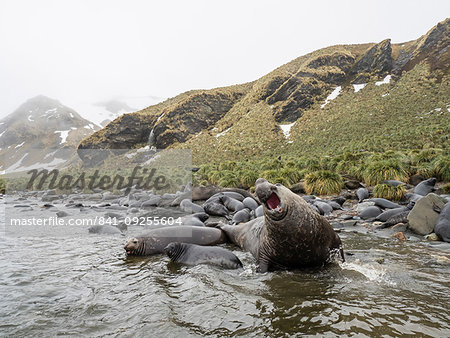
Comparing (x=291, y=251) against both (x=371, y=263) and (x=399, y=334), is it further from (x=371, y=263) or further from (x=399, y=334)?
(x=399, y=334)

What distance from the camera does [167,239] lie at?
21.8ft

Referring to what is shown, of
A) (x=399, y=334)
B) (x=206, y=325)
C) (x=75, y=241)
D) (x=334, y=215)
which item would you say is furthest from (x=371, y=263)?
(x=75, y=241)

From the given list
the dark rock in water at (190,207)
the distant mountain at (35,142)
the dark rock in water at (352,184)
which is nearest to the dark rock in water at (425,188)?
the dark rock in water at (352,184)

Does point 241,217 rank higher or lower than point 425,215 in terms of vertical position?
lower

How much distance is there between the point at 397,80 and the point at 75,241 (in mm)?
65581

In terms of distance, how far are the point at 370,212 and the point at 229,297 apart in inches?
277

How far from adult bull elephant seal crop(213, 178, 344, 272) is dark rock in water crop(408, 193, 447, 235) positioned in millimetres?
3364

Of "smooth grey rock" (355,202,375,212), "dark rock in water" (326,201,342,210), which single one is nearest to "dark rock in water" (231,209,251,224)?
"dark rock in water" (326,201,342,210)

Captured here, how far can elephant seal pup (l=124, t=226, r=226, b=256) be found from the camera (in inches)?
243

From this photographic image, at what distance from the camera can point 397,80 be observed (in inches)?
2178

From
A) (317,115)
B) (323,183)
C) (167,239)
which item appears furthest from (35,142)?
(167,239)

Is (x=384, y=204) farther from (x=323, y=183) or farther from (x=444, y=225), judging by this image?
(x=323, y=183)

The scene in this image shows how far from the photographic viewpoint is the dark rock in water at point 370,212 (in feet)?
28.7

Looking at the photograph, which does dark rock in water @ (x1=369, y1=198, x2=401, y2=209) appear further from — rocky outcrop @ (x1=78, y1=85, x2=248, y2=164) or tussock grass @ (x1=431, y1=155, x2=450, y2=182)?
rocky outcrop @ (x1=78, y1=85, x2=248, y2=164)
